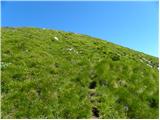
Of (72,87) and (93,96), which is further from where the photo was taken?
(72,87)

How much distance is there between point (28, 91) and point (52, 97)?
1660 mm

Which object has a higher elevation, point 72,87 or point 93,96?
point 72,87

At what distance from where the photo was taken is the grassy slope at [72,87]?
17.4 m

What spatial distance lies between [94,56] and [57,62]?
499 cm

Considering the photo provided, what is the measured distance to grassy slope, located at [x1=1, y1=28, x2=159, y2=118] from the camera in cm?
1737

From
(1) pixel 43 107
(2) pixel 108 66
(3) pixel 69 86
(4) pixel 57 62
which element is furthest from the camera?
(4) pixel 57 62

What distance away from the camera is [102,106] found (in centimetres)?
1811

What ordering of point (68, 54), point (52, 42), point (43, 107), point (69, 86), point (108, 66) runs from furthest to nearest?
point (52, 42)
point (68, 54)
point (108, 66)
point (69, 86)
point (43, 107)

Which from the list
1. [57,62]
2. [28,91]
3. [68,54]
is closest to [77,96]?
[28,91]

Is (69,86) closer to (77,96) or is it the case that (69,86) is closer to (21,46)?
(77,96)

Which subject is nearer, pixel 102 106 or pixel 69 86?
pixel 102 106

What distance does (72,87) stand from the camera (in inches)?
781

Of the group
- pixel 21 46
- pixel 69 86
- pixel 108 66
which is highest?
pixel 21 46

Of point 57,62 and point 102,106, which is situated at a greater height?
point 57,62
